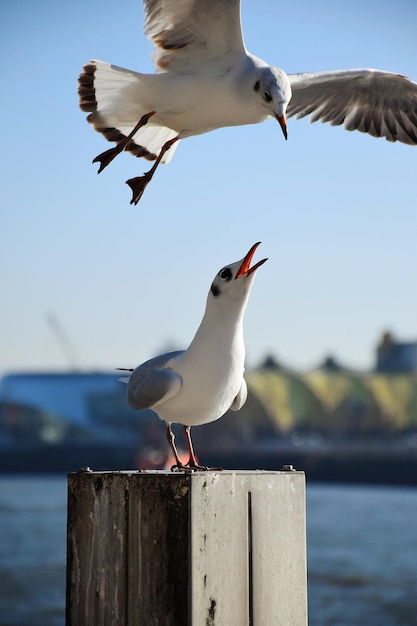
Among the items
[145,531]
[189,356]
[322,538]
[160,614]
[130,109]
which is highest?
[322,538]

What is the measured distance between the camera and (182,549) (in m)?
3.59

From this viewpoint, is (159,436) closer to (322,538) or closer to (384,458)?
(384,458)

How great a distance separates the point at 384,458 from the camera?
2103 inches

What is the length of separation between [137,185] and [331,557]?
25488mm

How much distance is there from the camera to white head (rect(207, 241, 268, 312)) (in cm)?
394

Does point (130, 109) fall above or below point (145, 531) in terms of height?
above

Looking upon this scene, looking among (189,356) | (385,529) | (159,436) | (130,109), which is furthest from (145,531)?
(159,436)

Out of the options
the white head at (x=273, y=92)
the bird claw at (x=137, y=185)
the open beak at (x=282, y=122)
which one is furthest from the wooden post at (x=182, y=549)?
the bird claw at (x=137, y=185)

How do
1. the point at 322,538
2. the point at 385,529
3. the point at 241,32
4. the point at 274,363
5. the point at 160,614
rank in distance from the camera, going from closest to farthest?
the point at 160,614
the point at 241,32
the point at 322,538
the point at 385,529
the point at 274,363

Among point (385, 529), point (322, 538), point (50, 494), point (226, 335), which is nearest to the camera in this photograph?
point (226, 335)

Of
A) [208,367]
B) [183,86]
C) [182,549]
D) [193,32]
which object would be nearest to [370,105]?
[193,32]

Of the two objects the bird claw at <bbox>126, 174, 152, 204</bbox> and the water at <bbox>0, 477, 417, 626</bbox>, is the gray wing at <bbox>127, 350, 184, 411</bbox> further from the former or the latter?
the water at <bbox>0, 477, 417, 626</bbox>

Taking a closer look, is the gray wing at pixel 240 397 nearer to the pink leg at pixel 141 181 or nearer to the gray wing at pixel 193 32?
the pink leg at pixel 141 181

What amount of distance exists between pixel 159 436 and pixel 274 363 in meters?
10.1
